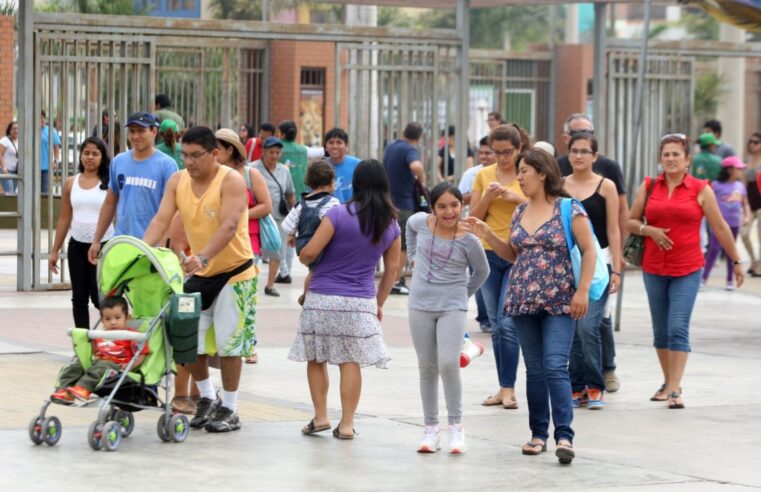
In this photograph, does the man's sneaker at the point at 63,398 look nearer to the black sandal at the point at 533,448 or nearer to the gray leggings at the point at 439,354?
the gray leggings at the point at 439,354

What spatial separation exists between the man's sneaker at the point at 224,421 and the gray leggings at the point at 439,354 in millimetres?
1107

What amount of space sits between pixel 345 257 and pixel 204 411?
4.04 ft

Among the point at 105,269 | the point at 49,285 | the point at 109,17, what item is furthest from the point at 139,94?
the point at 105,269

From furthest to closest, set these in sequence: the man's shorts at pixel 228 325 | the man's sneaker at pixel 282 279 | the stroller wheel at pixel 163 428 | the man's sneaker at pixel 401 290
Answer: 1. the man's sneaker at pixel 282 279
2. the man's sneaker at pixel 401 290
3. the man's shorts at pixel 228 325
4. the stroller wheel at pixel 163 428

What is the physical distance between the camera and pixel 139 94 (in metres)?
17.1

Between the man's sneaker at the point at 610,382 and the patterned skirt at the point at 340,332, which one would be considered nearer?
the patterned skirt at the point at 340,332

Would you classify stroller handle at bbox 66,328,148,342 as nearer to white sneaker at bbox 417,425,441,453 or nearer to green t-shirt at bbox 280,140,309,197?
white sneaker at bbox 417,425,441,453

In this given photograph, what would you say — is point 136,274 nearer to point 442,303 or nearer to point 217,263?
point 217,263

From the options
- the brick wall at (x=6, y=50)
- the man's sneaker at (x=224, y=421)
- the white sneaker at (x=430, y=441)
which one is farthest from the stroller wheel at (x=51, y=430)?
the brick wall at (x=6, y=50)

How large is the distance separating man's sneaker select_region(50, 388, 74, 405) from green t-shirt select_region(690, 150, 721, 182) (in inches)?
528

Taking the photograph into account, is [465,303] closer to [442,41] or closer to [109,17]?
[109,17]

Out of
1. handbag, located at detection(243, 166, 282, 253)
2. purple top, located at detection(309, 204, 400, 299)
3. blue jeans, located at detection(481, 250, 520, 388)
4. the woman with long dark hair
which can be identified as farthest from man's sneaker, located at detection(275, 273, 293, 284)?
purple top, located at detection(309, 204, 400, 299)

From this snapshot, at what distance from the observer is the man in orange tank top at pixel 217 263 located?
9.09 metres

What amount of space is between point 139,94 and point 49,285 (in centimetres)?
220
